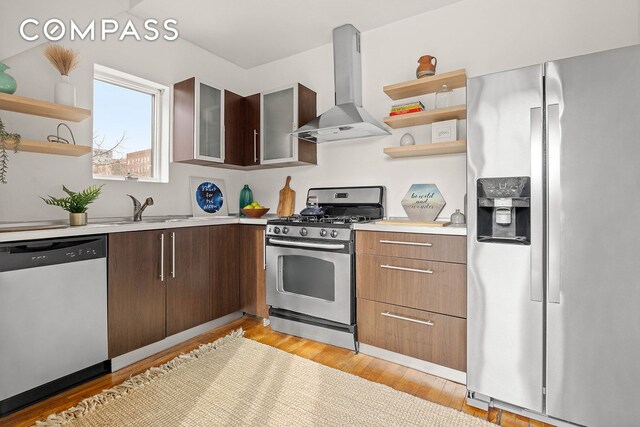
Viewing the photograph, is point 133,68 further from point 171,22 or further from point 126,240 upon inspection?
point 126,240

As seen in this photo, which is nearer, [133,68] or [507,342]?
[507,342]

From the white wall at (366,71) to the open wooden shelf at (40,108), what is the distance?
79mm

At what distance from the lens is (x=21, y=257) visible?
166 centimetres

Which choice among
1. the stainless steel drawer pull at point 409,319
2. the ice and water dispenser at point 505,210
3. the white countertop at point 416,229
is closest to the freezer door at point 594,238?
the ice and water dispenser at point 505,210

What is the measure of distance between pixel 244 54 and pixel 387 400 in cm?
338

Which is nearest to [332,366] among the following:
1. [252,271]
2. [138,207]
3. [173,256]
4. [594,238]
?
[252,271]

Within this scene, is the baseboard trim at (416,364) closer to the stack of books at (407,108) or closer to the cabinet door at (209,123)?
the stack of books at (407,108)

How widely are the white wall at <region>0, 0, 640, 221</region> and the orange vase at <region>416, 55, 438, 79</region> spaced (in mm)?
167

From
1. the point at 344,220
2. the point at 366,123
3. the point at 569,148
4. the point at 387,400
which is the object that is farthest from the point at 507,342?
the point at 366,123

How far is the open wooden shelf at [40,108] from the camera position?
1.89 meters

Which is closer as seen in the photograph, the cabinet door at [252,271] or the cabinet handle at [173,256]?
the cabinet handle at [173,256]

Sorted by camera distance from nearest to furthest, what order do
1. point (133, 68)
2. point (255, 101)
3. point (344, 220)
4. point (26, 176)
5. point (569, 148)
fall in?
point (569, 148) → point (26, 176) → point (344, 220) → point (133, 68) → point (255, 101)

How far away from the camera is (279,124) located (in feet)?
10.4

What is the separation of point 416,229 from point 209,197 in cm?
220
